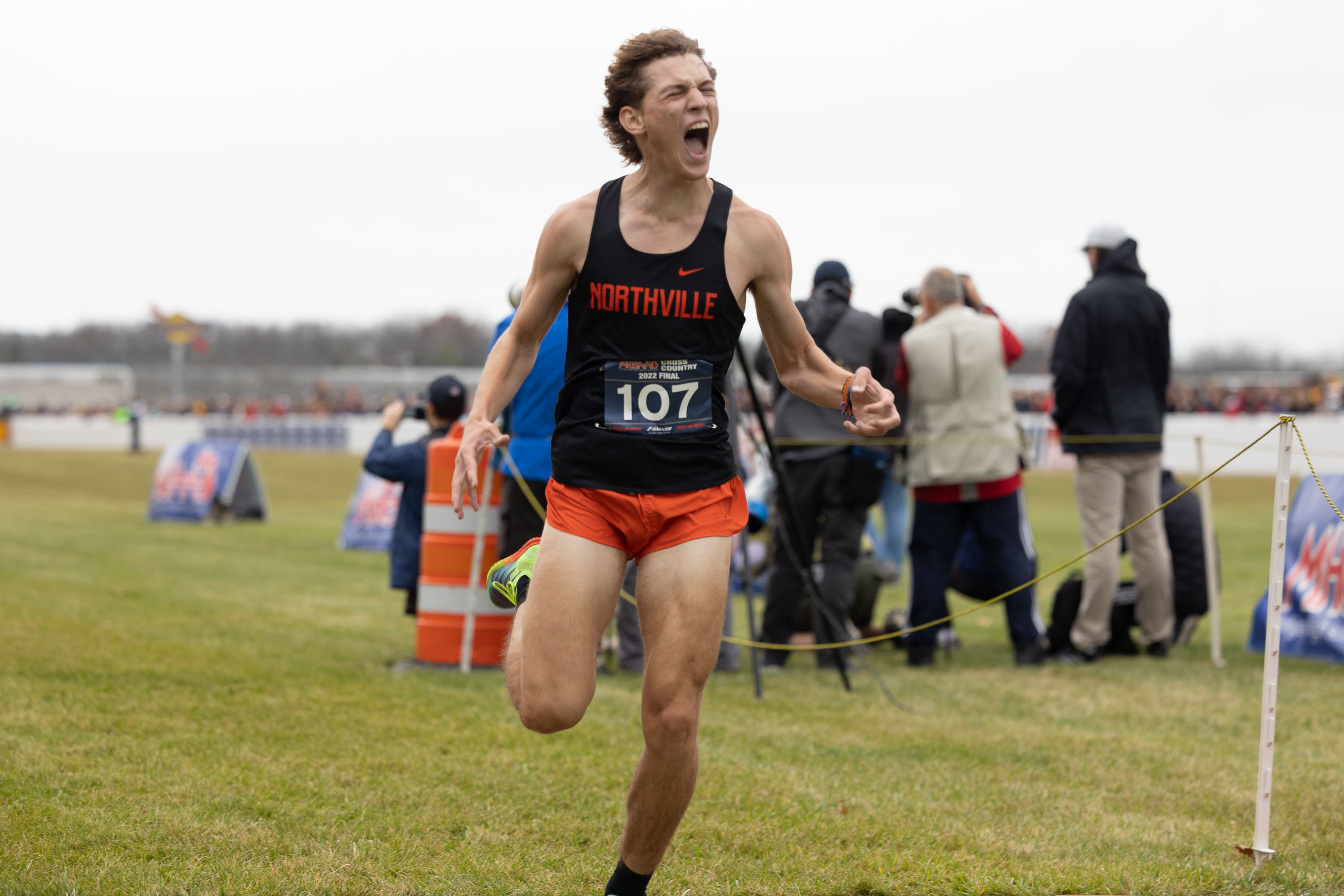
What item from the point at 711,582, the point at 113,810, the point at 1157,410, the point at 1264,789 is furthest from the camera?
the point at 1157,410

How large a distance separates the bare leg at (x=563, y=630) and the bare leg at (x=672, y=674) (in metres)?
0.13

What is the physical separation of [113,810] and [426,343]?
8022 cm

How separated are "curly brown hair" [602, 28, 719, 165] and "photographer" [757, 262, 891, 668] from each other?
14.1 ft

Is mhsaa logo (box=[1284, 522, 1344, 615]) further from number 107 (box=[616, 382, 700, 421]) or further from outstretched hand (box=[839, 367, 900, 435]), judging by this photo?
number 107 (box=[616, 382, 700, 421])

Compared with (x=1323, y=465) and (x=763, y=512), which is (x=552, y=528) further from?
(x=1323, y=465)

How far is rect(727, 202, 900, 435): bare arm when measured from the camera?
3.41 metres

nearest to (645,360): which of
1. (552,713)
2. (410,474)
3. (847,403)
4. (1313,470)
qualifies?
(847,403)

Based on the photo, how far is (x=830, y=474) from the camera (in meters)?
7.72

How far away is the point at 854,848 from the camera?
4094mm

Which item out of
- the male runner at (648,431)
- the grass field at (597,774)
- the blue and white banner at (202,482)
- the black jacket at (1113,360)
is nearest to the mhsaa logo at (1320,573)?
the grass field at (597,774)

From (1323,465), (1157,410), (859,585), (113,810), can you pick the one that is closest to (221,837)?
(113,810)

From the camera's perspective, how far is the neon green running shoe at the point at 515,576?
3.62 m

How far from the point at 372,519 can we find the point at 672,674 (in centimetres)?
1295

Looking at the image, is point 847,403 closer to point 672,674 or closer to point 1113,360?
point 672,674
